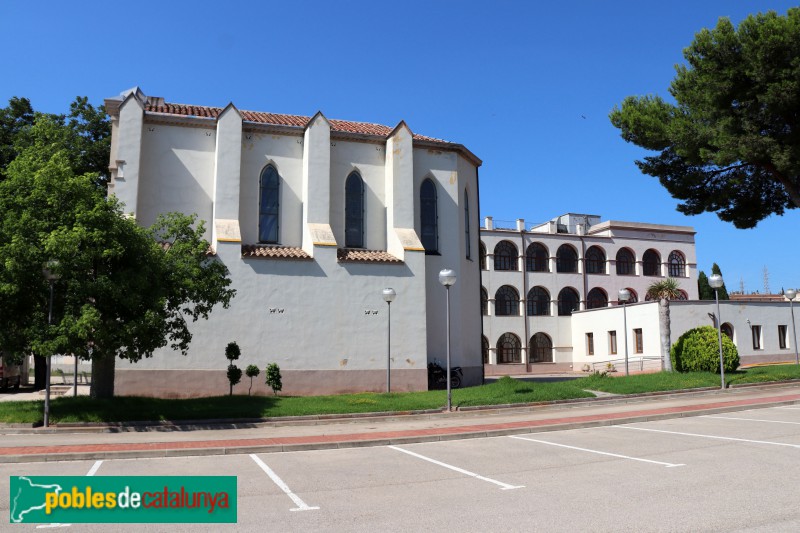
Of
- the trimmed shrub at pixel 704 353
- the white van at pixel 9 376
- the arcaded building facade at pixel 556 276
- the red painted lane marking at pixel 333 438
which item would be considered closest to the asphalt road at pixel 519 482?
the red painted lane marking at pixel 333 438

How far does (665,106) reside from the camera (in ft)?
85.5

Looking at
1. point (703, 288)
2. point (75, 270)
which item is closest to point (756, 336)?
point (703, 288)

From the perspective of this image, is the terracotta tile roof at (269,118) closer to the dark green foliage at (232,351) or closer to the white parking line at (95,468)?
the dark green foliage at (232,351)

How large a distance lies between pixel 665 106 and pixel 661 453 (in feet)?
65.3

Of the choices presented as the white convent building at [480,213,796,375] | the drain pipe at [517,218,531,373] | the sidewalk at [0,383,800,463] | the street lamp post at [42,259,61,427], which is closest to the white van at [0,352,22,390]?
the street lamp post at [42,259,61,427]

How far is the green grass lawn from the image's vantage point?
15414 millimetres

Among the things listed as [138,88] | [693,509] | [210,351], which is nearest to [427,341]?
[210,351]

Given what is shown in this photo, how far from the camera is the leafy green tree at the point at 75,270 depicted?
1416 cm

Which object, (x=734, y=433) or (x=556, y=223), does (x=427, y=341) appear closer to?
(x=734, y=433)

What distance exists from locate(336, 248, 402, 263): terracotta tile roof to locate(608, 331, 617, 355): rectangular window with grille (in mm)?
24020

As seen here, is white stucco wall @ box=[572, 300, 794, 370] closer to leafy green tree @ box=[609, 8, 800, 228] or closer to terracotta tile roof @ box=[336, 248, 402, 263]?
leafy green tree @ box=[609, 8, 800, 228]

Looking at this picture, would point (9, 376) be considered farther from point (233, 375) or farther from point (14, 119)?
point (233, 375)

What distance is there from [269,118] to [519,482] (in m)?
22.0

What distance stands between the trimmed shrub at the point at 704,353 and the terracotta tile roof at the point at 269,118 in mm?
13116
